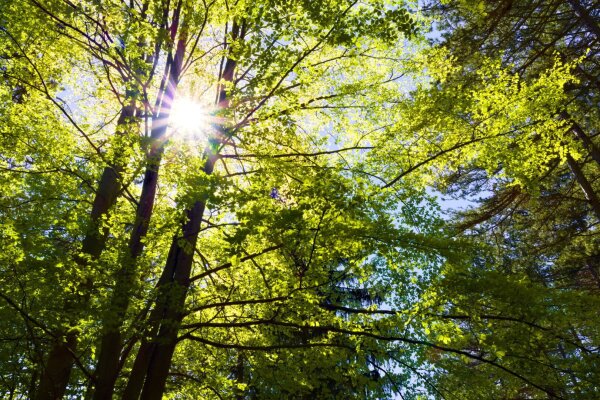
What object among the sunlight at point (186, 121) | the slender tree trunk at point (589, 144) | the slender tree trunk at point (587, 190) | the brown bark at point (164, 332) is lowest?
the brown bark at point (164, 332)

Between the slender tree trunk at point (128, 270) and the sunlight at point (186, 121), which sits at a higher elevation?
the sunlight at point (186, 121)

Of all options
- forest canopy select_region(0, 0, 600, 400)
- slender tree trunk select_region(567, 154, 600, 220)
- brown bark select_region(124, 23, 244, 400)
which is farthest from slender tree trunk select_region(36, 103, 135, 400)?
slender tree trunk select_region(567, 154, 600, 220)

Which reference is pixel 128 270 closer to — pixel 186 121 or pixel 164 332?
pixel 164 332

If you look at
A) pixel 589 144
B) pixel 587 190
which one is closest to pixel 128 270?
pixel 589 144

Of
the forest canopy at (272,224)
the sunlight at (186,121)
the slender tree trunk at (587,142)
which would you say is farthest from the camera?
the slender tree trunk at (587,142)

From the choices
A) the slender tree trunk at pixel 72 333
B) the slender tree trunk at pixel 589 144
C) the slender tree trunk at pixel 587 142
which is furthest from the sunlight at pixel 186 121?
the slender tree trunk at pixel 589 144

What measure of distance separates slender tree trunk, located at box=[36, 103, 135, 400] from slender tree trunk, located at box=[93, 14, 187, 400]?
37 cm

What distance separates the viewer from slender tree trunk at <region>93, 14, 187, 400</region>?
4023 millimetres

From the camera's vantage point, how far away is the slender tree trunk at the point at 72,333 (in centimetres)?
451

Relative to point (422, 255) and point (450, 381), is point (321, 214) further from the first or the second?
point (450, 381)

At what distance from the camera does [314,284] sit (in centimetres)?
429

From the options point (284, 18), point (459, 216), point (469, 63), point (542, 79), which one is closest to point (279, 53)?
point (284, 18)

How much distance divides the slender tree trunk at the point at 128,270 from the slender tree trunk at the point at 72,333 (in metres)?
0.37

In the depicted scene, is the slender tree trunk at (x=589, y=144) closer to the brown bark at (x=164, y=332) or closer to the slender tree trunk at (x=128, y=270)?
the brown bark at (x=164, y=332)
